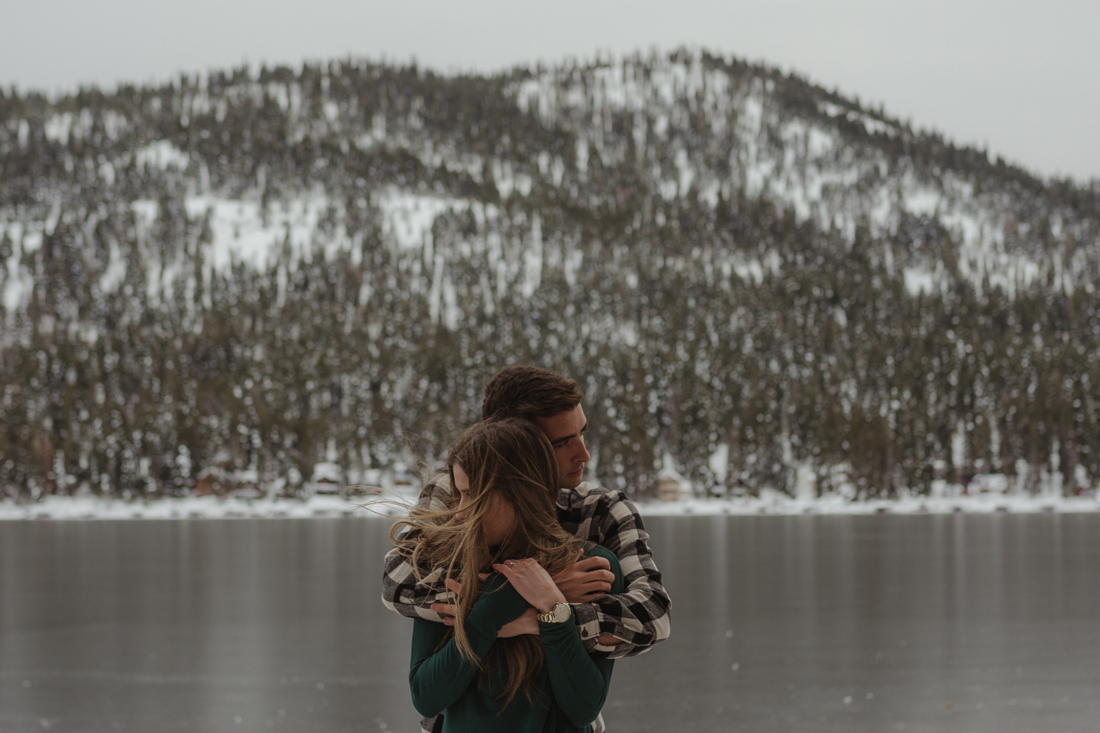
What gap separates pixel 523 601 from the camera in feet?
12.4

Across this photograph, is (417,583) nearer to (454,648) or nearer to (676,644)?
(454,648)

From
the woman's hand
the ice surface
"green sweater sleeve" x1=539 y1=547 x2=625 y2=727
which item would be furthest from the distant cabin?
the woman's hand

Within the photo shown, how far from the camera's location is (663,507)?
11094cm

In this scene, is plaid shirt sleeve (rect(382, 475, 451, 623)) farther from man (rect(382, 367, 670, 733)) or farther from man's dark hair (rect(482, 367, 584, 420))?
man's dark hair (rect(482, 367, 584, 420))

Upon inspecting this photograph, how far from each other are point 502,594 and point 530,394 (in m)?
0.71

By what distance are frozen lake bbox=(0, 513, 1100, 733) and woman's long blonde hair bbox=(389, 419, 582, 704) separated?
543 inches

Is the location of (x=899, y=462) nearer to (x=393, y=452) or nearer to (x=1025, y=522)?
(x=1025, y=522)

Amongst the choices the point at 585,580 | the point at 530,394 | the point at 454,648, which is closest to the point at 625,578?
the point at 585,580

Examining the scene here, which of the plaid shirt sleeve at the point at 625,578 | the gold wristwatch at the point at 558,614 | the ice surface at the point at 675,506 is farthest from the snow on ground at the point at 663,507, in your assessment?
the gold wristwatch at the point at 558,614

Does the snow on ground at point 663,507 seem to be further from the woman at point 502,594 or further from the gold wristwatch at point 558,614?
the gold wristwatch at point 558,614

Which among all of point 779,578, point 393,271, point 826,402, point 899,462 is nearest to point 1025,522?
point 899,462

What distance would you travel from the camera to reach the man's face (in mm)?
3881

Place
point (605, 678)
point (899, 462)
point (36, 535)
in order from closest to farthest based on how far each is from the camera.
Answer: point (605, 678) → point (36, 535) → point (899, 462)

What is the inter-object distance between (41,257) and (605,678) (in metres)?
196
